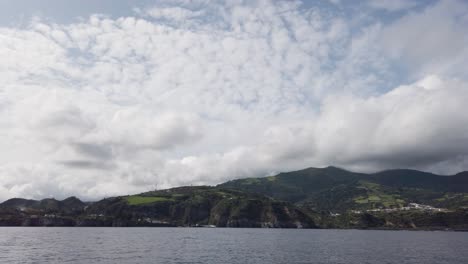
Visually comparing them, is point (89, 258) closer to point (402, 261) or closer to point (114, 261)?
point (114, 261)

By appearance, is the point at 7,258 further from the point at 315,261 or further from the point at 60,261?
the point at 315,261

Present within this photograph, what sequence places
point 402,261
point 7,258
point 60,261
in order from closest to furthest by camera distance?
1. point 60,261
2. point 7,258
3. point 402,261

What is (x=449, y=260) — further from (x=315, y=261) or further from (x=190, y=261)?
(x=190, y=261)

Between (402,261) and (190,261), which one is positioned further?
(402,261)

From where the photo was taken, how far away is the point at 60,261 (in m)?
84.1

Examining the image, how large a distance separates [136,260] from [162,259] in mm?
6219

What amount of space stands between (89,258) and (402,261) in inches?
3143

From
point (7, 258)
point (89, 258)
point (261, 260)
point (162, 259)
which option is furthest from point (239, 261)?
point (7, 258)

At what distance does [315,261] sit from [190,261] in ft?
102

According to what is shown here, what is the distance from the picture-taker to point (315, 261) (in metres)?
93.6

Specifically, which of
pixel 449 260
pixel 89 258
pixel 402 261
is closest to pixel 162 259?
pixel 89 258

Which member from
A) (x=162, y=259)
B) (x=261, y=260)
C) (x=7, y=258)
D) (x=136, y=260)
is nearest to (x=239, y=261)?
(x=261, y=260)

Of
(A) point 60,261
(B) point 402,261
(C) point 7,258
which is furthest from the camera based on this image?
(B) point 402,261

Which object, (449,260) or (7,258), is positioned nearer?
(7,258)
